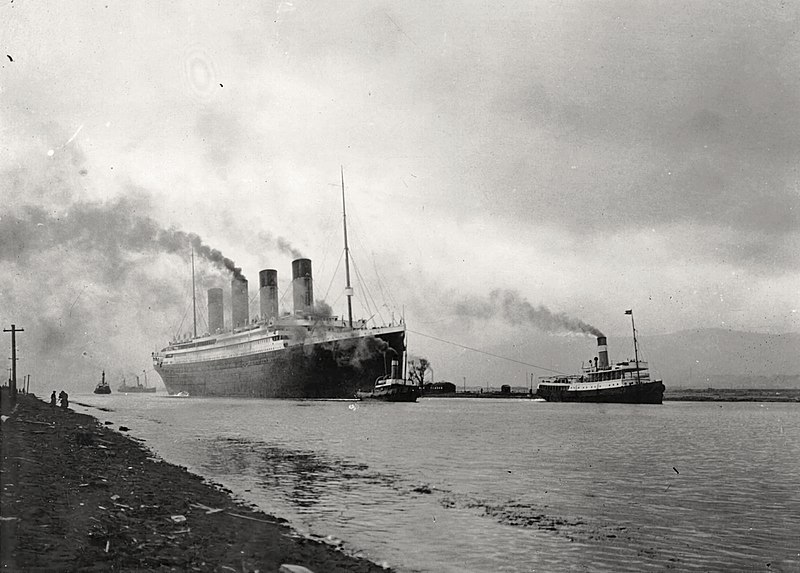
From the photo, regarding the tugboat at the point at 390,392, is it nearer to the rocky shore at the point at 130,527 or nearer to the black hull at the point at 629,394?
the black hull at the point at 629,394

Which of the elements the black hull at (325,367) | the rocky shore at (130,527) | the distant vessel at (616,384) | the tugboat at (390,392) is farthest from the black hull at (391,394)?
the rocky shore at (130,527)

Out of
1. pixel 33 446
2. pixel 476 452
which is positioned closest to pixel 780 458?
pixel 476 452

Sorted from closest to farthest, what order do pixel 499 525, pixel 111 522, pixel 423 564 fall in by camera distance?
pixel 111 522
pixel 423 564
pixel 499 525

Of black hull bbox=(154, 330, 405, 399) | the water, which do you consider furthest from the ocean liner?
the water

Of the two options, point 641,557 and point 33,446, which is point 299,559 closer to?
point 641,557

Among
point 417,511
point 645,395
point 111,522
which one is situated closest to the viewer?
point 111,522

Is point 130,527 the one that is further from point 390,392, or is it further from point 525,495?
point 390,392
